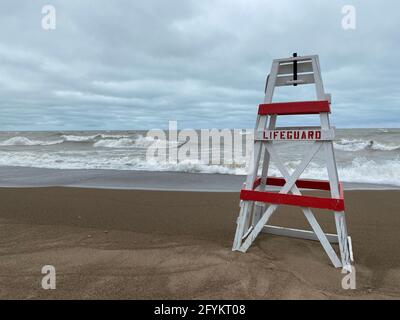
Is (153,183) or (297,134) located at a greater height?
(297,134)

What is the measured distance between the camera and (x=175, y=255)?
413cm

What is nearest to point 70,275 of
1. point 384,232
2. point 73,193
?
point 384,232

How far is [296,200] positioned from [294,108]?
110cm

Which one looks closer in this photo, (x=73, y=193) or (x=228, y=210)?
(x=228, y=210)

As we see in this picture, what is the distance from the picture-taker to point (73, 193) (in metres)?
8.85

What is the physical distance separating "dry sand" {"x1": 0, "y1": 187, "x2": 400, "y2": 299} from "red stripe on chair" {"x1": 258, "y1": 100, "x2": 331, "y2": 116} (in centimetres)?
184

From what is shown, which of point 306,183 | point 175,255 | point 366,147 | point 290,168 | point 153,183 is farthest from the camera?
point 366,147

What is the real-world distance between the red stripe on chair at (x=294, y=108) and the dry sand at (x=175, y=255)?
184 centimetres

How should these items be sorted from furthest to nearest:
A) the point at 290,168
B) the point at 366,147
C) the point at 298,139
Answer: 1. the point at 366,147
2. the point at 290,168
3. the point at 298,139

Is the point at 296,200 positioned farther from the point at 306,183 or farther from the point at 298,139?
the point at 306,183

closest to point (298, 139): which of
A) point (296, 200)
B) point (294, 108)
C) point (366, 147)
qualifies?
point (294, 108)

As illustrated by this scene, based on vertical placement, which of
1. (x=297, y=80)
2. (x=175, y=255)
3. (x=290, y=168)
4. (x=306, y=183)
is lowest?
(x=175, y=255)
